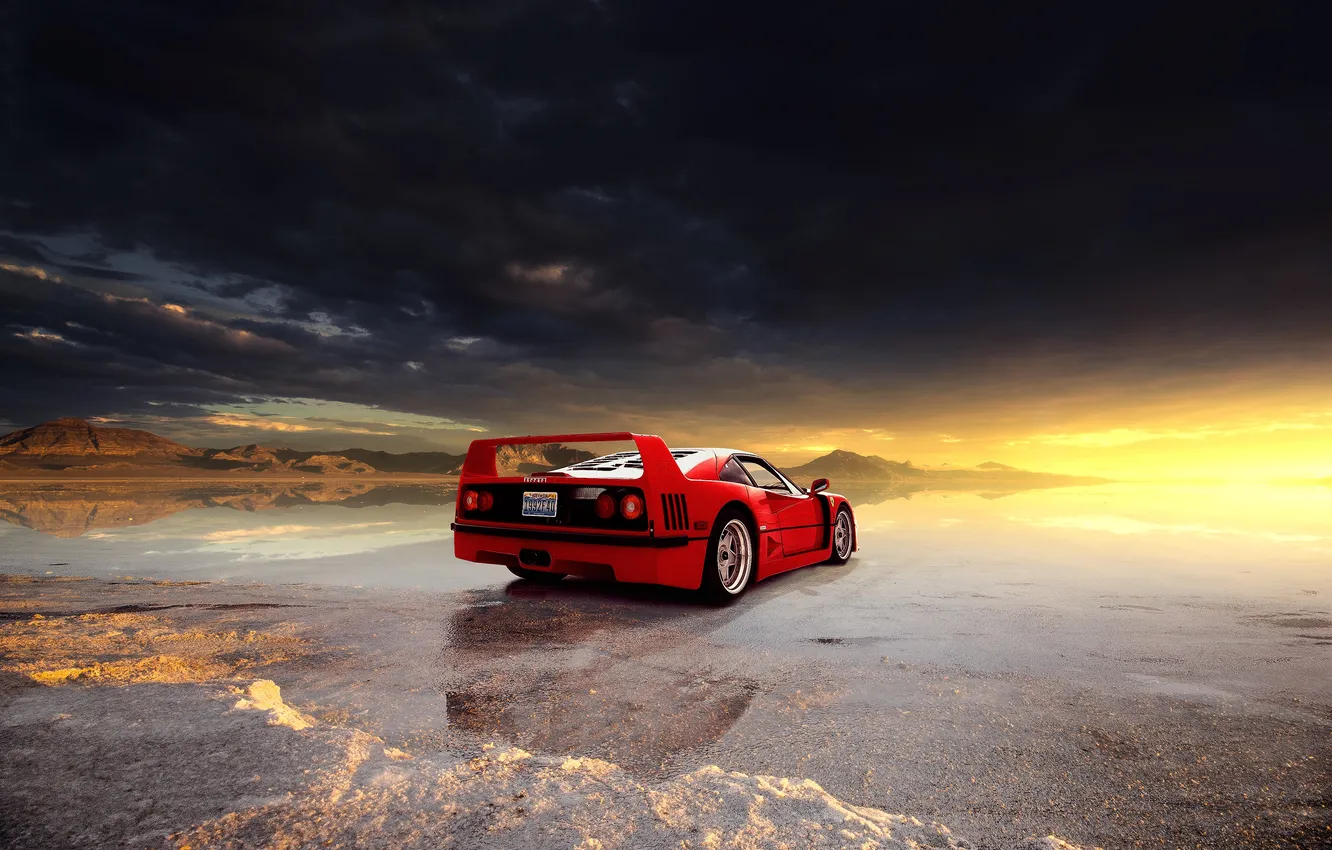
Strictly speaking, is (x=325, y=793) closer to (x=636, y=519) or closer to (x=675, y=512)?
(x=636, y=519)

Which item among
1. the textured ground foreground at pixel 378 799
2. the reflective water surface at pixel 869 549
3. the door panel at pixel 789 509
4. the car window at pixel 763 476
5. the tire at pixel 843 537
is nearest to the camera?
the textured ground foreground at pixel 378 799

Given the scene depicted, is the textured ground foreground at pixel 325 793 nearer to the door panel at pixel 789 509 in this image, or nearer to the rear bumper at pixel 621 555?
the rear bumper at pixel 621 555

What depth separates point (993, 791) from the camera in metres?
2.16

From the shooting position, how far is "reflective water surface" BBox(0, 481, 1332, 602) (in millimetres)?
7148

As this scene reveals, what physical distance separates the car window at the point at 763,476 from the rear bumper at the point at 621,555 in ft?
4.95

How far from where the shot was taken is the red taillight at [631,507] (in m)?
5.25

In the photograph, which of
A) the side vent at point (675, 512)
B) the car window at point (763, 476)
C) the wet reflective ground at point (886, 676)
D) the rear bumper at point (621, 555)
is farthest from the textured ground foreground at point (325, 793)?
the car window at point (763, 476)

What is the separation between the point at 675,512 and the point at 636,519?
30 centimetres

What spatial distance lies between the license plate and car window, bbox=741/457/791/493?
1983 mm

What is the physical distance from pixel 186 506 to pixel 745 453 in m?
16.8

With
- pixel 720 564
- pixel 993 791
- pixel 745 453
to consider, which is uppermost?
pixel 745 453

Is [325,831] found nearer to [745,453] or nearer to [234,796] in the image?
[234,796]

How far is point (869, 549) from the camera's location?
9.73 meters

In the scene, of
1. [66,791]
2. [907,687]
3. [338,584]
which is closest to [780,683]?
[907,687]
